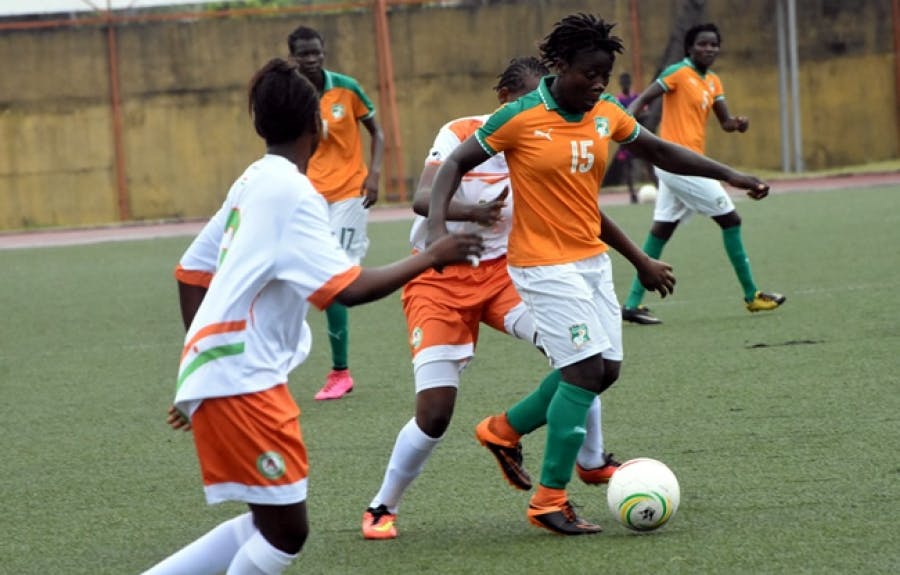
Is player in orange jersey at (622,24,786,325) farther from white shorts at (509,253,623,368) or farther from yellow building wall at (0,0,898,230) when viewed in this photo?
yellow building wall at (0,0,898,230)

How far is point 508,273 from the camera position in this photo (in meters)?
6.00

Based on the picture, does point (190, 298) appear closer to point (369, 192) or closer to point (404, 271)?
point (404, 271)

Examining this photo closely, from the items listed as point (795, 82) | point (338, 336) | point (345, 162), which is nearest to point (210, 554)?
point (338, 336)

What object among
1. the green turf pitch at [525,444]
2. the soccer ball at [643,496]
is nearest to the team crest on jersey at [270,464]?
the green turf pitch at [525,444]

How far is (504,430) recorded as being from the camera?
6.01 meters

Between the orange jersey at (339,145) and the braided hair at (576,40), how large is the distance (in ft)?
12.8

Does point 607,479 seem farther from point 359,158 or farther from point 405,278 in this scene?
point 359,158

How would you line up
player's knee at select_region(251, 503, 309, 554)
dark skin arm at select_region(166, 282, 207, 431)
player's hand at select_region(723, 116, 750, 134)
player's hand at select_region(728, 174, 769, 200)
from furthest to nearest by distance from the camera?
player's hand at select_region(723, 116, 750, 134) → player's hand at select_region(728, 174, 769, 200) → dark skin arm at select_region(166, 282, 207, 431) → player's knee at select_region(251, 503, 309, 554)

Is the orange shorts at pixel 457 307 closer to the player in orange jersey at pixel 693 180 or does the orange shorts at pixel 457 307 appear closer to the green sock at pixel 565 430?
the green sock at pixel 565 430

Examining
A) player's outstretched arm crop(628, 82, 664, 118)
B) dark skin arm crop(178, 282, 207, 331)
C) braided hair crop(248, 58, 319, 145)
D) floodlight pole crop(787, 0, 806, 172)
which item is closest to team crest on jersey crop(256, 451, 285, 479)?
dark skin arm crop(178, 282, 207, 331)

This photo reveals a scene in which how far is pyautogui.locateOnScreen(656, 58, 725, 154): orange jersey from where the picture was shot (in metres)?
11.5

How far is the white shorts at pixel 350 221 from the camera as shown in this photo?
9.39 m

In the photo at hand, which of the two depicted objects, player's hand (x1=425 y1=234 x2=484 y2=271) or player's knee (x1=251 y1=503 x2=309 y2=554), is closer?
player's hand (x1=425 y1=234 x2=484 y2=271)

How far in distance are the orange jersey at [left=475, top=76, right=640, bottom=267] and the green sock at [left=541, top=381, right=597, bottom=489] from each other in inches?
18.9
